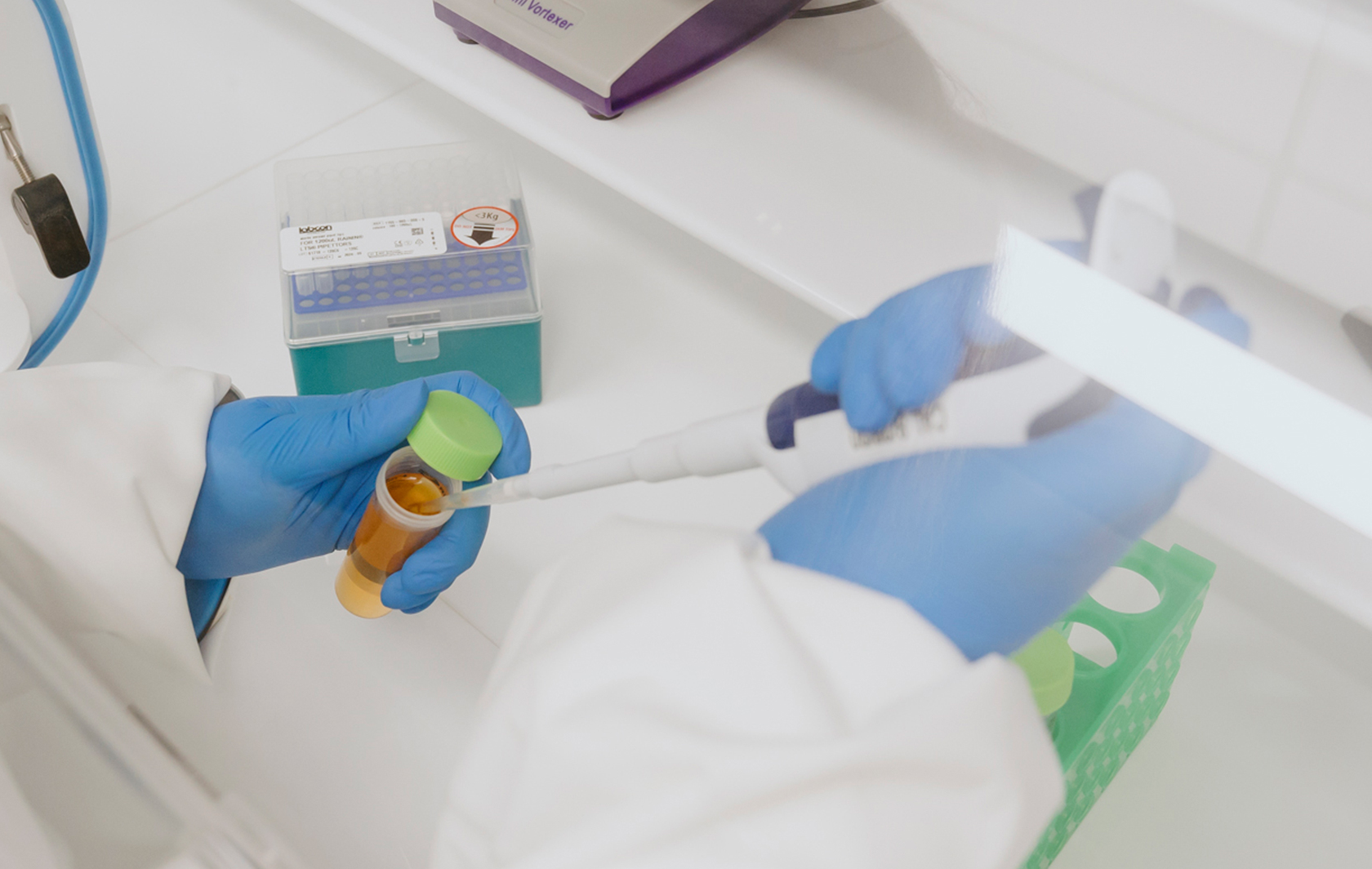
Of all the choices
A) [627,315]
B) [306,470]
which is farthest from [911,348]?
[627,315]

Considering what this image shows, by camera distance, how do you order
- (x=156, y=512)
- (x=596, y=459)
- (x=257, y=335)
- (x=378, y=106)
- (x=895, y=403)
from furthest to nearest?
(x=378, y=106) → (x=257, y=335) → (x=156, y=512) → (x=596, y=459) → (x=895, y=403)

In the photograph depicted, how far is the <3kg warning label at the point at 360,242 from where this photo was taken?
909 millimetres

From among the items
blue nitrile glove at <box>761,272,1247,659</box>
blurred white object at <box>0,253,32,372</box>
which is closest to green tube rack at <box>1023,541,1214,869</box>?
blue nitrile glove at <box>761,272,1247,659</box>

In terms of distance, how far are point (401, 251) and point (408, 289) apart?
0.04 metres

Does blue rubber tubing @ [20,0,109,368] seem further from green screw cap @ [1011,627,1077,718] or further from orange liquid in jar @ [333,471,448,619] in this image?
green screw cap @ [1011,627,1077,718]

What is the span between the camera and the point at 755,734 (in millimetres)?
364

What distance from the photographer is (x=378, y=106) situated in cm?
119

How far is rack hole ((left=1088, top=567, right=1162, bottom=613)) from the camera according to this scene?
1.74 feet

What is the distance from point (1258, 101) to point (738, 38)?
45 centimetres

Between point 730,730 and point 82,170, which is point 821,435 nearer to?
point 730,730

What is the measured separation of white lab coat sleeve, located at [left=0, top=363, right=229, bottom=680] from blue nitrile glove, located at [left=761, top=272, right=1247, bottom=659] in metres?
0.49

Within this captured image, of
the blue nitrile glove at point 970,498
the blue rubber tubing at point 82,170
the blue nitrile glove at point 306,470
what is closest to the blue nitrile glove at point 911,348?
the blue nitrile glove at point 970,498

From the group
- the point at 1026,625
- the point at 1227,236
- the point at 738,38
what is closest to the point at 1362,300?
the point at 1227,236

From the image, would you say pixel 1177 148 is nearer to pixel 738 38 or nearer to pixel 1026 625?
pixel 1026 625
